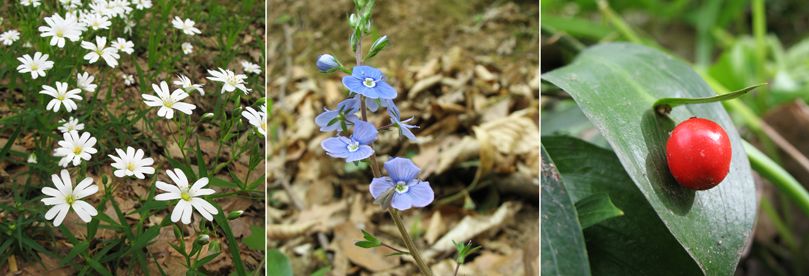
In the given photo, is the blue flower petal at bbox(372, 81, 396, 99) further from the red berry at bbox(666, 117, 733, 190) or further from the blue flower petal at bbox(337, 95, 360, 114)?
the red berry at bbox(666, 117, 733, 190)

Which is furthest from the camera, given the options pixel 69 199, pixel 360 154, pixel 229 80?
pixel 229 80

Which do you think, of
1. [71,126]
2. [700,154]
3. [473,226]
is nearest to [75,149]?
[71,126]

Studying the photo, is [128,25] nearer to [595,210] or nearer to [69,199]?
[69,199]

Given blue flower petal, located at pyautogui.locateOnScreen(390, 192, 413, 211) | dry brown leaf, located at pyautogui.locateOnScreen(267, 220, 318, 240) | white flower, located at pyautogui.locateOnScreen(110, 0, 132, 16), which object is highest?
blue flower petal, located at pyautogui.locateOnScreen(390, 192, 413, 211)

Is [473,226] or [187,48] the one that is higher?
[187,48]

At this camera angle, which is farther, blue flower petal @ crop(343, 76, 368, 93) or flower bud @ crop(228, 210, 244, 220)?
flower bud @ crop(228, 210, 244, 220)

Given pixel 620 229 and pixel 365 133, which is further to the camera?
pixel 620 229

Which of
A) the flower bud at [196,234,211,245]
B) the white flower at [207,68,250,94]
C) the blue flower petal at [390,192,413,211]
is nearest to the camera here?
the blue flower petal at [390,192,413,211]

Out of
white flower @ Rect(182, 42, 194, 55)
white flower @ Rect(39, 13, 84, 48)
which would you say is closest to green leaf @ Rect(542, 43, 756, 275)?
white flower @ Rect(182, 42, 194, 55)

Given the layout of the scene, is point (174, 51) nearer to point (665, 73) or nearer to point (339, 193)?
point (339, 193)
